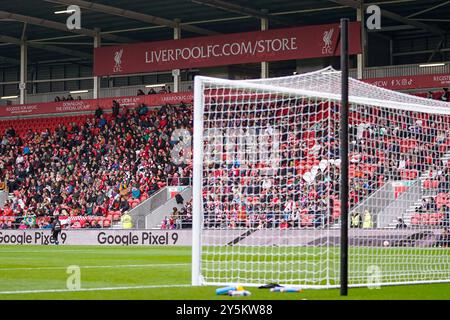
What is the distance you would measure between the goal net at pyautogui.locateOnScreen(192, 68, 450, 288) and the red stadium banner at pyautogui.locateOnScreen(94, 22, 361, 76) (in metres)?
20.8

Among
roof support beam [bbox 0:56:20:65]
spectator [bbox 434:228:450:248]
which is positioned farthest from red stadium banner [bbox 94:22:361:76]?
spectator [bbox 434:228:450:248]

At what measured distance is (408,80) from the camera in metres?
42.3

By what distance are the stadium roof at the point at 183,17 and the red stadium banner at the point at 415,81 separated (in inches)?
133

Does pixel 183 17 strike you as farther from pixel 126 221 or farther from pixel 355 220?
pixel 355 220

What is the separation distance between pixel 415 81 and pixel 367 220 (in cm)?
2456

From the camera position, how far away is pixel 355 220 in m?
19.0

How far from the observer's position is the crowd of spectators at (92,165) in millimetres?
42469

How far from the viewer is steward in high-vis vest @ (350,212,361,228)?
18453mm

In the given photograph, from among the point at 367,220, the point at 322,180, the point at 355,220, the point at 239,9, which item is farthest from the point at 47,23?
the point at 367,220

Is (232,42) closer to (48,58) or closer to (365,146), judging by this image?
(48,58)

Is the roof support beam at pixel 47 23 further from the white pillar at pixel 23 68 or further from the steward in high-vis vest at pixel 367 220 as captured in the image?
the steward in high-vis vest at pixel 367 220

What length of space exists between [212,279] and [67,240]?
2478 centimetres

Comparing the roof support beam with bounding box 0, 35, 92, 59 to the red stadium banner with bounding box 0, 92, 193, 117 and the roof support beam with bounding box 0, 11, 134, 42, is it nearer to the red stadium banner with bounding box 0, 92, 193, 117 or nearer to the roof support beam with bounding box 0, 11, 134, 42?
the red stadium banner with bounding box 0, 92, 193, 117

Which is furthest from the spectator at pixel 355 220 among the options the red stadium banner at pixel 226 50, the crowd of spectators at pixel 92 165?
the red stadium banner at pixel 226 50
